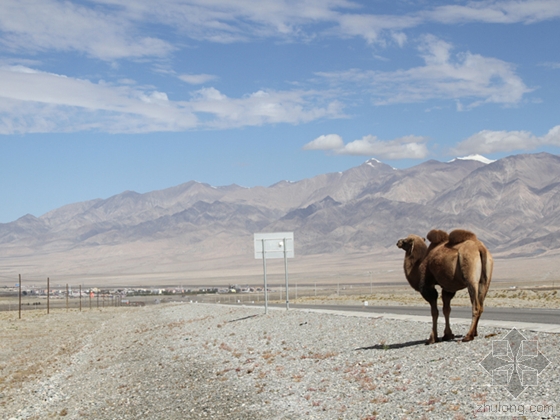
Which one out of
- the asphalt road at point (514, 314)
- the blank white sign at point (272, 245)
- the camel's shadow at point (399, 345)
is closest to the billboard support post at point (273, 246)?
the blank white sign at point (272, 245)

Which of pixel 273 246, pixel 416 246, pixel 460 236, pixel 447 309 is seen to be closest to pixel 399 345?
pixel 447 309

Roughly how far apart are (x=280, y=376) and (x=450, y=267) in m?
4.75

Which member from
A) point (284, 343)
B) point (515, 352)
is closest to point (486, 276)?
point (515, 352)

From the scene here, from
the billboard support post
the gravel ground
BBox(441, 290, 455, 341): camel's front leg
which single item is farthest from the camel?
the billboard support post

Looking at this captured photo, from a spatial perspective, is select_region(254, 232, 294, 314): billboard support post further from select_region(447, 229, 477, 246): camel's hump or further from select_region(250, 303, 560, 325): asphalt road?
select_region(447, 229, 477, 246): camel's hump

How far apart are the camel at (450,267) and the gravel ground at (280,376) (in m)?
0.89

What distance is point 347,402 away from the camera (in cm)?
1338

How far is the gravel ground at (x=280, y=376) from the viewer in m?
12.6

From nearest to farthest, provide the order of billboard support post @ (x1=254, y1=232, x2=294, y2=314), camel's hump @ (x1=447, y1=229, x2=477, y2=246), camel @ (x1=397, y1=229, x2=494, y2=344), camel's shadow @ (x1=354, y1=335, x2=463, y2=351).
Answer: camel @ (x1=397, y1=229, x2=494, y2=344)
camel's hump @ (x1=447, y1=229, x2=477, y2=246)
camel's shadow @ (x1=354, y1=335, x2=463, y2=351)
billboard support post @ (x1=254, y1=232, x2=294, y2=314)

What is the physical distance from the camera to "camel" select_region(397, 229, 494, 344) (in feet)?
50.3

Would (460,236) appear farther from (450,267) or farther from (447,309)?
(447,309)

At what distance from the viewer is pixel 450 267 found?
15641 millimetres

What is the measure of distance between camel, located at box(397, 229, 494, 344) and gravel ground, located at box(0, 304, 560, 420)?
89 centimetres

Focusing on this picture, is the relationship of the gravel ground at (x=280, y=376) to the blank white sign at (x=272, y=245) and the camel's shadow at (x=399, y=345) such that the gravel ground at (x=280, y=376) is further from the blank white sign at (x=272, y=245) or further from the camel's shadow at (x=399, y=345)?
the blank white sign at (x=272, y=245)
